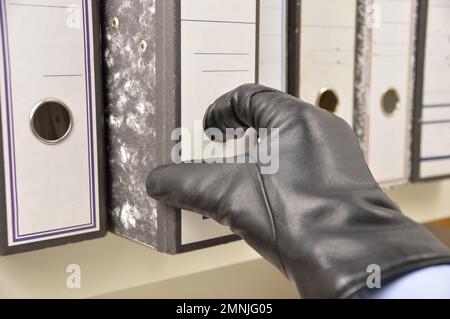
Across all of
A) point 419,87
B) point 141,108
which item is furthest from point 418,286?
point 419,87

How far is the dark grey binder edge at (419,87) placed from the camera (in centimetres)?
70

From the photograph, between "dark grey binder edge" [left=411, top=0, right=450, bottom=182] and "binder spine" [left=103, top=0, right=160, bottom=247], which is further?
"dark grey binder edge" [left=411, top=0, right=450, bottom=182]

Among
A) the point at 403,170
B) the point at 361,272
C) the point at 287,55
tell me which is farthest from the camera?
the point at 403,170

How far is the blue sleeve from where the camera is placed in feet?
1.31

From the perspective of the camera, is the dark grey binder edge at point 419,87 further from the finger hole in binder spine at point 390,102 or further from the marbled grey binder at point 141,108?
the marbled grey binder at point 141,108

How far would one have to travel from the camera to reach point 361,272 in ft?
1.27

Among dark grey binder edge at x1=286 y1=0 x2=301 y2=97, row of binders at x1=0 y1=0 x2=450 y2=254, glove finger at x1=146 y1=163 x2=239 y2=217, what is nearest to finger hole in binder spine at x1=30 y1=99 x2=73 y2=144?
row of binders at x1=0 y1=0 x2=450 y2=254

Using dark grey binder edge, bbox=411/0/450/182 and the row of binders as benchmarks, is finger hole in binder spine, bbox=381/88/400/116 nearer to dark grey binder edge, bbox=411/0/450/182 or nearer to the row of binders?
dark grey binder edge, bbox=411/0/450/182

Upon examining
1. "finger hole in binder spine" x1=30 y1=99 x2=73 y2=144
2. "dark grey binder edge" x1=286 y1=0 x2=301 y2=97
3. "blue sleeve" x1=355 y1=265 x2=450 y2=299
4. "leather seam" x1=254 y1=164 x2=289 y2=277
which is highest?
"dark grey binder edge" x1=286 y1=0 x2=301 y2=97

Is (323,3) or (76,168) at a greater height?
(323,3)
